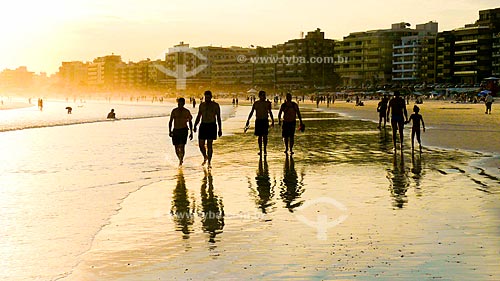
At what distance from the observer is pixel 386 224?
7.79m

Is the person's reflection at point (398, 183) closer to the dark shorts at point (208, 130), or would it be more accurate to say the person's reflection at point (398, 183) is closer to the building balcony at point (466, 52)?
the dark shorts at point (208, 130)

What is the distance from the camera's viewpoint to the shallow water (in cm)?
604

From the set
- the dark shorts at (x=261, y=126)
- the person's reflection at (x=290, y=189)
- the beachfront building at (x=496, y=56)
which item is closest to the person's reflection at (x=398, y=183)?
the person's reflection at (x=290, y=189)

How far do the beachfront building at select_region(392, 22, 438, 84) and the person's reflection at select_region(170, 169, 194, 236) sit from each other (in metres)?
128

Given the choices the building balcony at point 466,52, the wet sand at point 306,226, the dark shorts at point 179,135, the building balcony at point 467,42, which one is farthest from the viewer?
the building balcony at point 466,52

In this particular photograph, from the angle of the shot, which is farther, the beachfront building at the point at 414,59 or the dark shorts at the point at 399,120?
the beachfront building at the point at 414,59

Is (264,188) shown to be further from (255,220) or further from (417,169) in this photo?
(417,169)

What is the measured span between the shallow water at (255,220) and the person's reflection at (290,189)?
45 mm

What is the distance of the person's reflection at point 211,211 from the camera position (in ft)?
25.4

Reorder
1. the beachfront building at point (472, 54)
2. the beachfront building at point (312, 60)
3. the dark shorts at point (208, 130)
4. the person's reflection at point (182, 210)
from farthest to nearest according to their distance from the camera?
the beachfront building at point (312, 60) < the beachfront building at point (472, 54) < the dark shorts at point (208, 130) < the person's reflection at point (182, 210)

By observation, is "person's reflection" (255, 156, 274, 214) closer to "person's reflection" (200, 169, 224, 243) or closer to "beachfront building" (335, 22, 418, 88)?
"person's reflection" (200, 169, 224, 243)

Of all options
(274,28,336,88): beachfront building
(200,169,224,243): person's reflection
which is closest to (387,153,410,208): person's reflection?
(200,169,224,243): person's reflection

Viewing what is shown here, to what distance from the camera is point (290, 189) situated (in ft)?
35.8

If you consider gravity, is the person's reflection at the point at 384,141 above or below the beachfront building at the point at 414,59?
below
